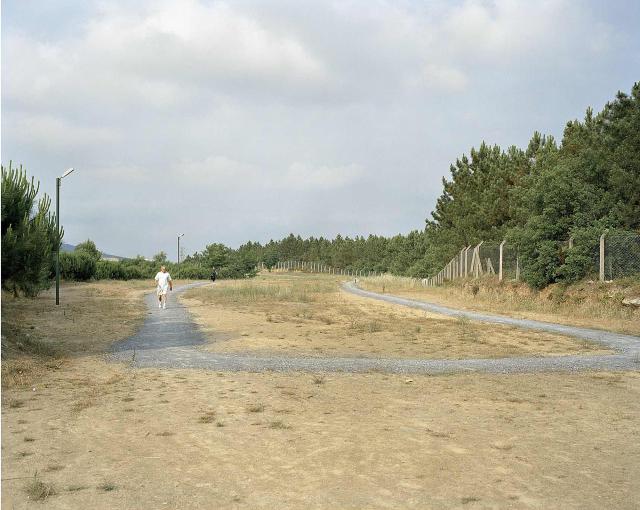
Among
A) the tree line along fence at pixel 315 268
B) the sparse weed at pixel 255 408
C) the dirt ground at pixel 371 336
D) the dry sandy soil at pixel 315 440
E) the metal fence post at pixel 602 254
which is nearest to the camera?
the dry sandy soil at pixel 315 440

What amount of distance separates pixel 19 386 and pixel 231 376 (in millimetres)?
3047

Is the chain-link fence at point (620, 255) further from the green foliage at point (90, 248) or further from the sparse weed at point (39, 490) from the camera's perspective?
the green foliage at point (90, 248)

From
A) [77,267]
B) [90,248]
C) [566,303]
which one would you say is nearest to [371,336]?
Answer: [566,303]

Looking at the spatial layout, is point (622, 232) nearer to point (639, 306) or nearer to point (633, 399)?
point (639, 306)

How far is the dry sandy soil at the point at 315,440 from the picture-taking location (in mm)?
4359

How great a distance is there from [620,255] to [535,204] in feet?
16.2

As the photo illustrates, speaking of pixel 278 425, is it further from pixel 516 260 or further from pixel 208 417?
pixel 516 260

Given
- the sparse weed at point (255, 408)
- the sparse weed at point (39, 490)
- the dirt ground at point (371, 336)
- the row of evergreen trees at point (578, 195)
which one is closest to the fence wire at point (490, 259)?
the row of evergreen trees at point (578, 195)

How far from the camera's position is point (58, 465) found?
4.93 metres

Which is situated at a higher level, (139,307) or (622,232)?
(622,232)

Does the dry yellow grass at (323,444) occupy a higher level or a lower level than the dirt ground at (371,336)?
higher

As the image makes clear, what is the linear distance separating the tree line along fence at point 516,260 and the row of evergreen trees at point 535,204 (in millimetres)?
427

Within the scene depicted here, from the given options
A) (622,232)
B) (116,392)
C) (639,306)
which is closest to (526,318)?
(639,306)

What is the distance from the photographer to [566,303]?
866 inches
